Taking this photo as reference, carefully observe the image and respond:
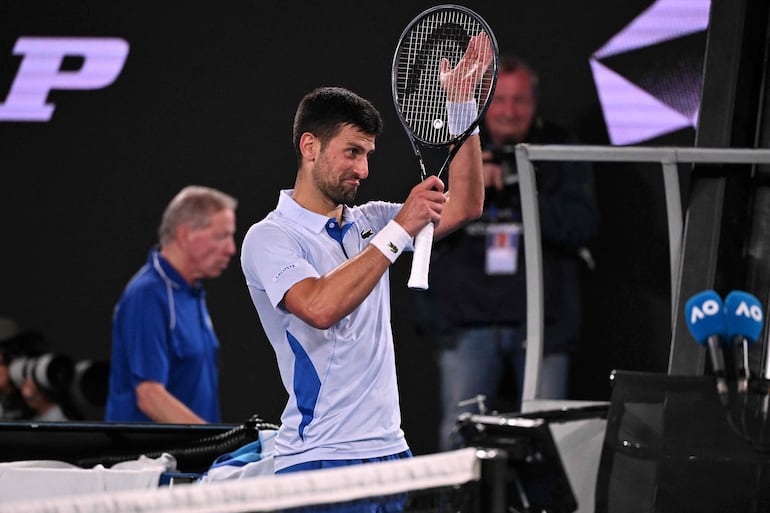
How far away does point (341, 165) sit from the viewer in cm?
349

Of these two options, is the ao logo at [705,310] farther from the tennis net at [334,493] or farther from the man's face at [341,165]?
the man's face at [341,165]

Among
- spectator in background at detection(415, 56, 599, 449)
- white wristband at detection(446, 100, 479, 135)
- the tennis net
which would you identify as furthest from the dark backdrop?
the tennis net

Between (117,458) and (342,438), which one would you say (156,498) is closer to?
(342,438)

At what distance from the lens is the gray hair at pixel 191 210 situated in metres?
6.29

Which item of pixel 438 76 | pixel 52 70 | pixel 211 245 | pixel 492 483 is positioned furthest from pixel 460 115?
pixel 52 70

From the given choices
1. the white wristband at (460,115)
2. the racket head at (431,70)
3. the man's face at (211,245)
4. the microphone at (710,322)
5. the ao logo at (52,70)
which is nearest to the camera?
the microphone at (710,322)

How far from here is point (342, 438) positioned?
11.0ft

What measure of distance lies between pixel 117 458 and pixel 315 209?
1.37m

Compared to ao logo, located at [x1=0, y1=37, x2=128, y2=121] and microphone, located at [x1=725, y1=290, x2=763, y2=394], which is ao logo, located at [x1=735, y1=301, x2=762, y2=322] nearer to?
microphone, located at [x1=725, y1=290, x2=763, y2=394]

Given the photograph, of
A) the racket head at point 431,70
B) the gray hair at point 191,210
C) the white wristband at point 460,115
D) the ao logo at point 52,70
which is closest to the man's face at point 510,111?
the gray hair at point 191,210

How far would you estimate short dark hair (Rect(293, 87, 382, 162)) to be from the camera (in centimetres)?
353

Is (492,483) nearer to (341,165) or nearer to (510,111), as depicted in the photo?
(341,165)

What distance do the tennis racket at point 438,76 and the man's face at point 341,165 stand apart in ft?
0.62

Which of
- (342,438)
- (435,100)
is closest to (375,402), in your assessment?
(342,438)
